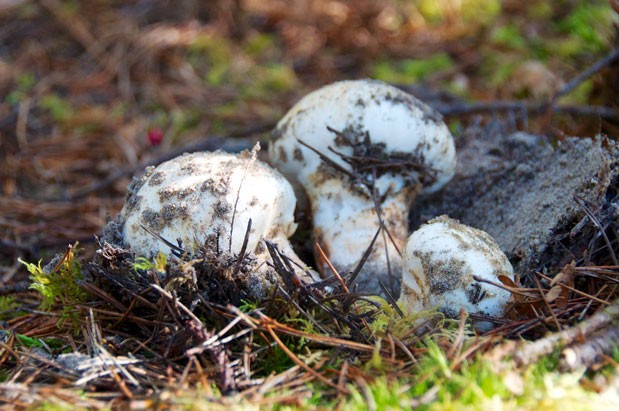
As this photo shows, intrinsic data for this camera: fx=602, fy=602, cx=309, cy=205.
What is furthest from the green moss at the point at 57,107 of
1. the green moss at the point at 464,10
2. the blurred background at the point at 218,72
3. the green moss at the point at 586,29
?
the green moss at the point at 586,29

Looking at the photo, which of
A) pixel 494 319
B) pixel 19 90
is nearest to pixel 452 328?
pixel 494 319

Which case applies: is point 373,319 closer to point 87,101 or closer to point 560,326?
point 560,326

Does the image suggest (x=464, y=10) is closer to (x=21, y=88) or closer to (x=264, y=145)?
(x=264, y=145)

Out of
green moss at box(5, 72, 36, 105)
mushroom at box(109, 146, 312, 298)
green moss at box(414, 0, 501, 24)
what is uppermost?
green moss at box(414, 0, 501, 24)

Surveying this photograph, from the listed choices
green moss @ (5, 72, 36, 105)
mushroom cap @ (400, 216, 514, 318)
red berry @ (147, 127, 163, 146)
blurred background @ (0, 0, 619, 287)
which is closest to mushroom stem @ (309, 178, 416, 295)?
mushroom cap @ (400, 216, 514, 318)

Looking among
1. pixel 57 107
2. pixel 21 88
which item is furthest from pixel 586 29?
pixel 21 88

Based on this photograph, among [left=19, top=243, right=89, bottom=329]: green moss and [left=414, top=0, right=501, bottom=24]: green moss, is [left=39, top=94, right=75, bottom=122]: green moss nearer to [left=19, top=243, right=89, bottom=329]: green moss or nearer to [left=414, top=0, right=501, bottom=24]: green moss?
[left=19, top=243, right=89, bottom=329]: green moss
